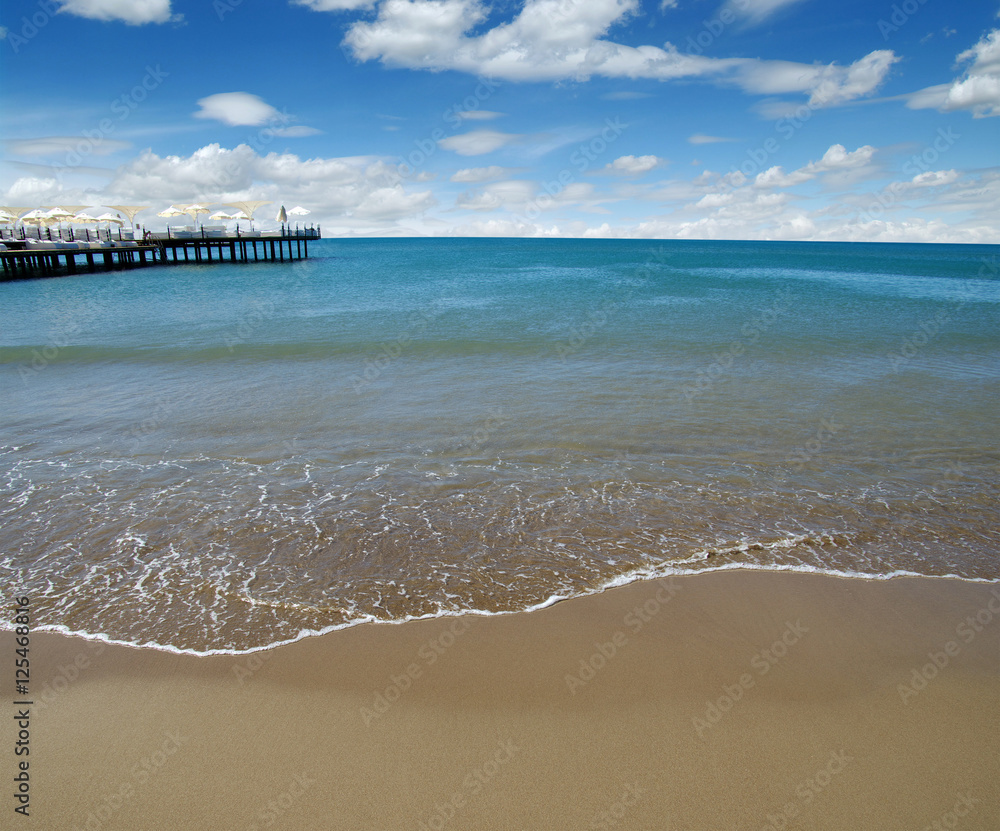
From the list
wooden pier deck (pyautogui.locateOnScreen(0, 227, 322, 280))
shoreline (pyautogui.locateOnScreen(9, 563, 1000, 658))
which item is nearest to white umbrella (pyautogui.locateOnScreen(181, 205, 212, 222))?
wooden pier deck (pyautogui.locateOnScreen(0, 227, 322, 280))

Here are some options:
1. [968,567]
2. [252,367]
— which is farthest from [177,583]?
[252,367]

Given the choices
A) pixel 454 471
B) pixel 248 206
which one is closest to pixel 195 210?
pixel 248 206

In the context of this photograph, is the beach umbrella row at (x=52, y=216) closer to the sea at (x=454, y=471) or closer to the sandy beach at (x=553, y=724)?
the sea at (x=454, y=471)

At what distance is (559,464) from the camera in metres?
8.97

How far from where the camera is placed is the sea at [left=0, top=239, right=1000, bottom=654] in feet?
19.3

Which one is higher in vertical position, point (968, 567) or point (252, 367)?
point (252, 367)

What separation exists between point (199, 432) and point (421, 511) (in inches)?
228

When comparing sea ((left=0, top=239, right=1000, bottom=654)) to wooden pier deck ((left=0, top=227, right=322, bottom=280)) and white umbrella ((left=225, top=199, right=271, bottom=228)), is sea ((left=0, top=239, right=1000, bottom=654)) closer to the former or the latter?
wooden pier deck ((left=0, top=227, right=322, bottom=280))

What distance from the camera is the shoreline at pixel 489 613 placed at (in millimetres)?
4887

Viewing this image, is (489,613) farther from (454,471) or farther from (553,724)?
(454,471)

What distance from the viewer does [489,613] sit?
5.39m

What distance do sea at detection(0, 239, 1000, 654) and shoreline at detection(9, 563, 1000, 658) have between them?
48 millimetres

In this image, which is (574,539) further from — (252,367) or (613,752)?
(252,367)

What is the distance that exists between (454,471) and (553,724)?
195 inches
